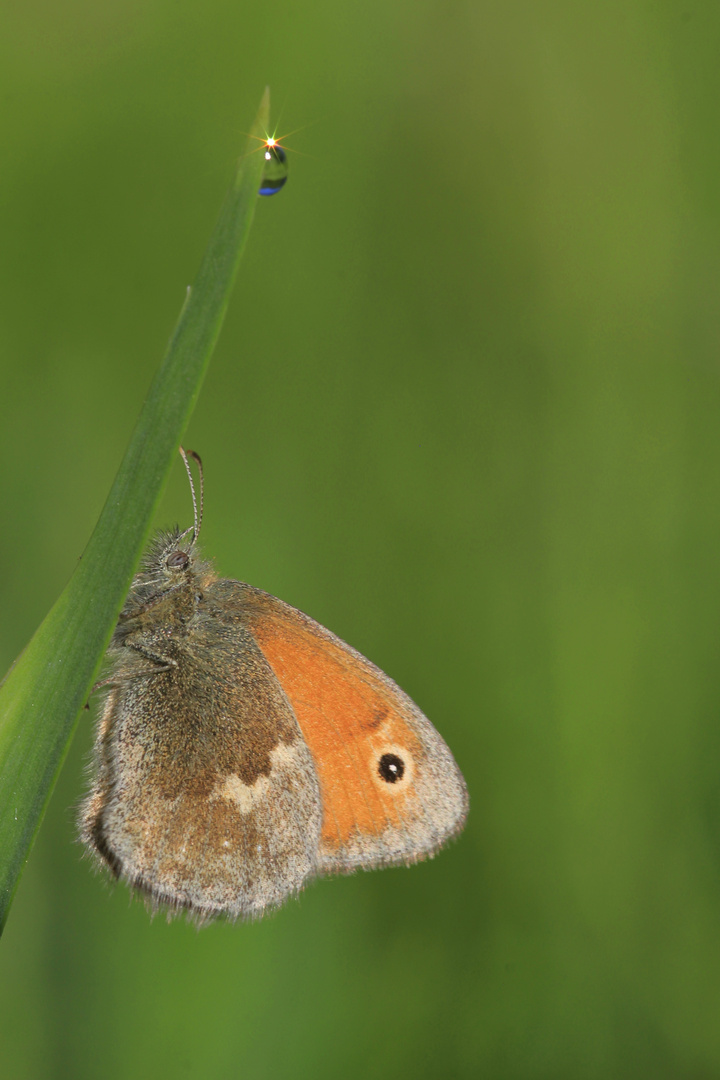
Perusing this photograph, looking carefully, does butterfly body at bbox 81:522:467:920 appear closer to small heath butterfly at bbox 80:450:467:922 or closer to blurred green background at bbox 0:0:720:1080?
small heath butterfly at bbox 80:450:467:922

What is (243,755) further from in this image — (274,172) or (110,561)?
(274,172)

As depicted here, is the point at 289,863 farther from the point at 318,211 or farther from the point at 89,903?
the point at 318,211

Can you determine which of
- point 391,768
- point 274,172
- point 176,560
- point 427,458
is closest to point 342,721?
point 391,768

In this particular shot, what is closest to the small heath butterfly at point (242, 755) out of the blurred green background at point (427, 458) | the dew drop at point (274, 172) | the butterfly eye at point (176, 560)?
the butterfly eye at point (176, 560)

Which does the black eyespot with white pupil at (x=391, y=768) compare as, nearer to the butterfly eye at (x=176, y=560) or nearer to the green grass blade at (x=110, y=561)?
the butterfly eye at (x=176, y=560)

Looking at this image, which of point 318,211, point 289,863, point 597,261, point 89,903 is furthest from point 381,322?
point 89,903
